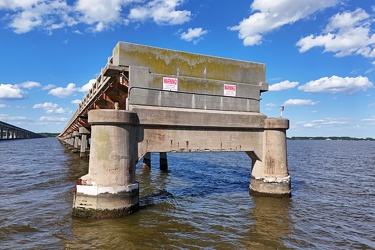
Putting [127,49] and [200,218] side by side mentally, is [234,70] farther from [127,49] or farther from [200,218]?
[200,218]

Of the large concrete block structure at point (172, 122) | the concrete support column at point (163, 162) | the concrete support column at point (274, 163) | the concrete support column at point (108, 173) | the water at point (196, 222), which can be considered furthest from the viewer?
the concrete support column at point (163, 162)

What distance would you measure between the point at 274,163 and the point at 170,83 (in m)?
6.33

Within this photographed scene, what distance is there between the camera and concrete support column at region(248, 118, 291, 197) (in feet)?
45.6

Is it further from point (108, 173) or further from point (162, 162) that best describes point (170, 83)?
point (162, 162)

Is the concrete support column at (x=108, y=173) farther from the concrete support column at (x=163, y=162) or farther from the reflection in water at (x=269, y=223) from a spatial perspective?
the concrete support column at (x=163, y=162)

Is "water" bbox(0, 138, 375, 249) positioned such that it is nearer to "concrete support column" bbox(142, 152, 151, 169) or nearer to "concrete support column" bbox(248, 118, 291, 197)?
"concrete support column" bbox(248, 118, 291, 197)

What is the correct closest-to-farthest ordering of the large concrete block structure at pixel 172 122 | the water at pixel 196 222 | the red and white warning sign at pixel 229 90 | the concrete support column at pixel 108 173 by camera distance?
the water at pixel 196 222, the concrete support column at pixel 108 173, the large concrete block structure at pixel 172 122, the red and white warning sign at pixel 229 90

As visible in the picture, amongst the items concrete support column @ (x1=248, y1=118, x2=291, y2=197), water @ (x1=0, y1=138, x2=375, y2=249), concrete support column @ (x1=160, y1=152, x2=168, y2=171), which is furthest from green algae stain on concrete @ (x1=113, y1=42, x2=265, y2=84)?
concrete support column @ (x1=160, y1=152, x2=168, y2=171)

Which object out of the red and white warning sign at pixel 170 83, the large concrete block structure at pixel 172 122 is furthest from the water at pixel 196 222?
the red and white warning sign at pixel 170 83

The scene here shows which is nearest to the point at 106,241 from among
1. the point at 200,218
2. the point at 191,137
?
the point at 200,218

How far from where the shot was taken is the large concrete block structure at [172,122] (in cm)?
1047

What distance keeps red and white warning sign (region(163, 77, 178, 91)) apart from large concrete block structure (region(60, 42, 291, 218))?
4 cm

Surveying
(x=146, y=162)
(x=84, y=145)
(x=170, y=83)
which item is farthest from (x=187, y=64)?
(x=84, y=145)

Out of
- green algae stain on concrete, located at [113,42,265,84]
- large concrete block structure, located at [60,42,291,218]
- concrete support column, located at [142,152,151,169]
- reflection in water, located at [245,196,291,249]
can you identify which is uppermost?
green algae stain on concrete, located at [113,42,265,84]
